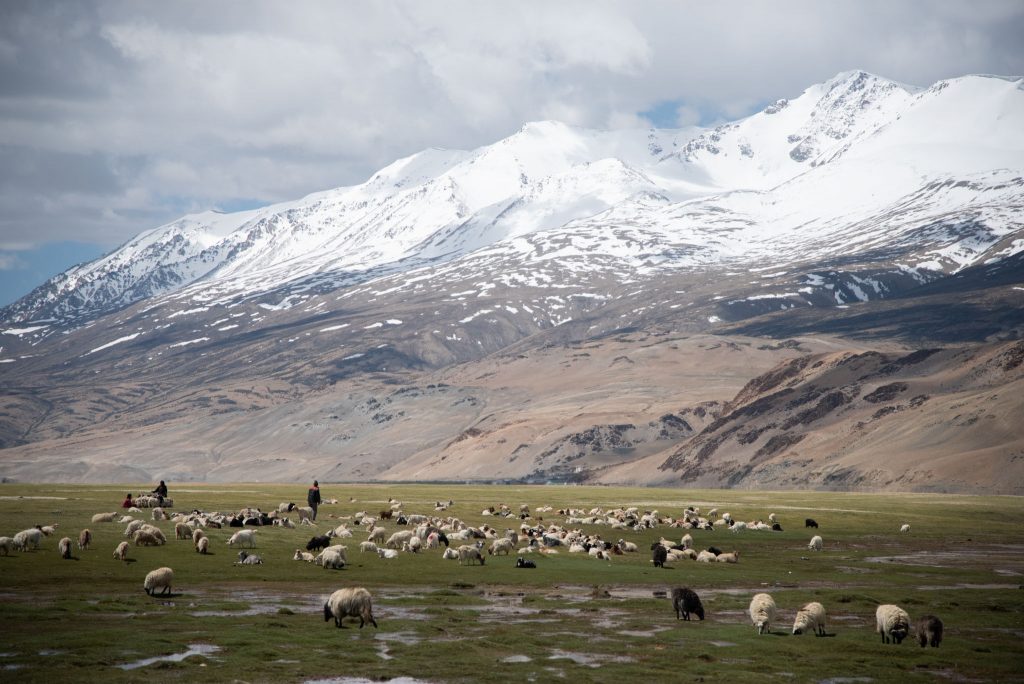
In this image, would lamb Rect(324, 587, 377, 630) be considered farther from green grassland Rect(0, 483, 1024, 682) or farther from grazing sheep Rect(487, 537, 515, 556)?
grazing sheep Rect(487, 537, 515, 556)

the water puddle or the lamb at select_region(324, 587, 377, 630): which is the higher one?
the lamb at select_region(324, 587, 377, 630)

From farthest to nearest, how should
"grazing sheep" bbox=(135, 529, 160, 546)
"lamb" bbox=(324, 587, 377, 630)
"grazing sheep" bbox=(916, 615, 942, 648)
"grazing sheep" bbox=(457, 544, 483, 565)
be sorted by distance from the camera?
"grazing sheep" bbox=(457, 544, 483, 565) → "grazing sheep" bbox=(135, 529, 160, 546) → "lamb" bbox=(324, 587, 377, 630) → "grazing sheep" bbox=(916, 615, 942, 648)

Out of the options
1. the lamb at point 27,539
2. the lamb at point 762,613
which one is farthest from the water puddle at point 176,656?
the lamb at point 27,539

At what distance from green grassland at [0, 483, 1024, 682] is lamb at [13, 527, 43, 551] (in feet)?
2.51

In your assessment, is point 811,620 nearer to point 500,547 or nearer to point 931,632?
point 931,632

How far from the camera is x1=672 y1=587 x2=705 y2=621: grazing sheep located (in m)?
34.8

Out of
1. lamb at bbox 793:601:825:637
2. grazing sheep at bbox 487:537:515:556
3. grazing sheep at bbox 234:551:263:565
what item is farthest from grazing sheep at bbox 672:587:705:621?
grazing sheep at bbox 487:537:515:556

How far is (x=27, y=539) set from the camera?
4447 centimetres

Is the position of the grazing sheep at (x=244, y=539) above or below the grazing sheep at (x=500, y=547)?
above

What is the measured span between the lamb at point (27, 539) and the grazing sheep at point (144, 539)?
4133mm

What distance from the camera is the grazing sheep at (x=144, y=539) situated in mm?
47656

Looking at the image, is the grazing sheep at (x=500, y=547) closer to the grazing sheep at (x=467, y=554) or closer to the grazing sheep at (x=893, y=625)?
the grazing sheep at (x=467, y=554)

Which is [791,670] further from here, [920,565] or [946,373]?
[946,373]

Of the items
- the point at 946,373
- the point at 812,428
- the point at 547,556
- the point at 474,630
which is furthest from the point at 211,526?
the point at 946,373
